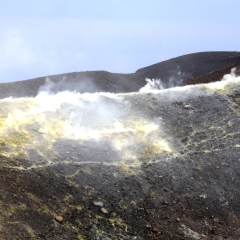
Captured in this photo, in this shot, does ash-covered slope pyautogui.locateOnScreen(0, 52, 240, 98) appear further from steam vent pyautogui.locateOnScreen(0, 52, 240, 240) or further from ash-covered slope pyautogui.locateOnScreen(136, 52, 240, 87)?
steam vent pyautogui.locateOnScreen(0, 52, 240, 240)

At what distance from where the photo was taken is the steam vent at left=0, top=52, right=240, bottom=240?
14891 mm

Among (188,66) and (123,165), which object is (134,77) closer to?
(188,66)

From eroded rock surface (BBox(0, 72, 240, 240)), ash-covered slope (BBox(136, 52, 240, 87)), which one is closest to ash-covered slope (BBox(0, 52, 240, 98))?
ash-covered slope (BBox(136, 52, 240, 87))

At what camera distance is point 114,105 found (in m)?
21.6

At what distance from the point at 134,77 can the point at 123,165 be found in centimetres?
3759

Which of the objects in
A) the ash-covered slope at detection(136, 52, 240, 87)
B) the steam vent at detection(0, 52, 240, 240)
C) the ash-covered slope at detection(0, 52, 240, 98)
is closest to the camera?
the steam vent at detection(0, 52, 240, 240)

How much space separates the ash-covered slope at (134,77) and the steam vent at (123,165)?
20.3 meters

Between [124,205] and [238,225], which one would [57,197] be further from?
[238,225]

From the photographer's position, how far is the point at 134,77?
2156 inches

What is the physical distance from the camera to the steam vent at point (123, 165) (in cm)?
1489

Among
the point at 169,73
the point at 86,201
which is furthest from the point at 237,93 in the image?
the point at 169,73

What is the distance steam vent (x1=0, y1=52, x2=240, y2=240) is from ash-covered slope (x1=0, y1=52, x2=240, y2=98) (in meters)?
20.3

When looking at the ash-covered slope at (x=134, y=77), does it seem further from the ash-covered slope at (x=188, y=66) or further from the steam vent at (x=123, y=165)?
the steam vent at (x=123, y=165)

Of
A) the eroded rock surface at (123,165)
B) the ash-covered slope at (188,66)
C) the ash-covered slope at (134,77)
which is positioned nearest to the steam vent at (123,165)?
the eroded rock surface at (123,165)
